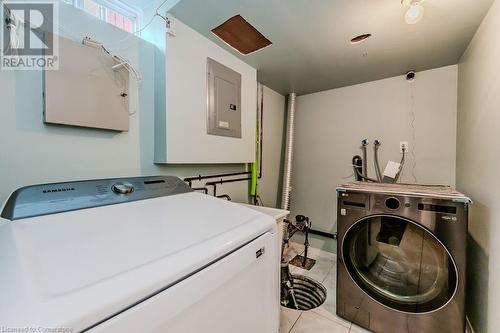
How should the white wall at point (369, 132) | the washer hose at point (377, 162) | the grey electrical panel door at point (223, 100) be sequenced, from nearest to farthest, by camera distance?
the grey electrical panel door at point (223, 100) < the white wall at point (369, 132) < the washer hose at point (377, 162)

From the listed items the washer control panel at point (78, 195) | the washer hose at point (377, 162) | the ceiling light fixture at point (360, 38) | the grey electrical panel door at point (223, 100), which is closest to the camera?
the washer control panel at point (78, 195)

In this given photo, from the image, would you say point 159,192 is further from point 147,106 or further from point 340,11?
point 340,11

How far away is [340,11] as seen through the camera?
4.47 ft

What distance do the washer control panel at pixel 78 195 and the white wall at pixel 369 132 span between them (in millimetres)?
2195

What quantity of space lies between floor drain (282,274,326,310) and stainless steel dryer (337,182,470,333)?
34cm

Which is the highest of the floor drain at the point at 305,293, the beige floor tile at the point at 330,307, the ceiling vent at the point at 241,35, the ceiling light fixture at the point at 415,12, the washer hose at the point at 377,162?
the ceiling vent at the point at 241,35

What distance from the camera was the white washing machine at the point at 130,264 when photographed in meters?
0.37

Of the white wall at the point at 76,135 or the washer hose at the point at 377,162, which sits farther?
the washer hose at the point at 377,162

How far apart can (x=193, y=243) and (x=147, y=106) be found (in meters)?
1.23

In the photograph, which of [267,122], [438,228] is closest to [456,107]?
[438,228]

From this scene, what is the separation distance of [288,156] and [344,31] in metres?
1.52

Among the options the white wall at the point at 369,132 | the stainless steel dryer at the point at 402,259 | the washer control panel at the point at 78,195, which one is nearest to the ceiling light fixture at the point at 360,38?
the white wall at the point at 369,132

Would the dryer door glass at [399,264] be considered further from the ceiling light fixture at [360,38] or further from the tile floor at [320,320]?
the ceiling light fixture at [360,38]

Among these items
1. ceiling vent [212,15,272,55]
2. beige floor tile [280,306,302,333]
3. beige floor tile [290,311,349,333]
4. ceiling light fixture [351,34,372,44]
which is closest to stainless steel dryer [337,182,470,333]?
beige floor tile [290,311,349,333]
